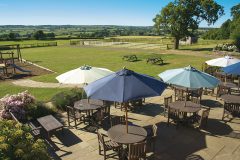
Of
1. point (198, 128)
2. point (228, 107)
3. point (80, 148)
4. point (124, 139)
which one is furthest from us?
point (228, 107)

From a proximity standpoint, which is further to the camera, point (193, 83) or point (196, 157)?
point (193, 83)

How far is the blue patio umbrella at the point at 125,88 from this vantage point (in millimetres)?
7074

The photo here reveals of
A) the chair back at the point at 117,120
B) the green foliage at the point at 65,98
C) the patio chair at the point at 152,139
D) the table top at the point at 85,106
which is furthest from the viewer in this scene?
the green foliage at the point at 65,98

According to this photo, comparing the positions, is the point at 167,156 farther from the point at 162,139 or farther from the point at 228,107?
the point at 228,107

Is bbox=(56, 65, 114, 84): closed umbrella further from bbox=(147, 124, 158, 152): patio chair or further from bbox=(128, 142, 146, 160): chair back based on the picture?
bbox=(128, 142, 146, 160): chair back

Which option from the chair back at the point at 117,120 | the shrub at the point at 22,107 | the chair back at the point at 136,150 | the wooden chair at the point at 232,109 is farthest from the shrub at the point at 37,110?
the wooden chair at the point at 232,109

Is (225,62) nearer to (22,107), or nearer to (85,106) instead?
(85,106)

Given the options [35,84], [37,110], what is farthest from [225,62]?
[35,84]

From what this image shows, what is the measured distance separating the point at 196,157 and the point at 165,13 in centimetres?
3685

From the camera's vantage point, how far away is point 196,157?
25.6ft

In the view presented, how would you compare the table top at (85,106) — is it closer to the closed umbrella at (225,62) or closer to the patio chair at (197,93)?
the patio chair at (197,93)

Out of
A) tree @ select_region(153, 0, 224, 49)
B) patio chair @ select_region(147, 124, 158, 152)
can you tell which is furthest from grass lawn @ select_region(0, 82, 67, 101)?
tree @ select_region(153, 0, 224, 49)

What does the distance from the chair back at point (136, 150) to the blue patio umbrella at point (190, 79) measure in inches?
141

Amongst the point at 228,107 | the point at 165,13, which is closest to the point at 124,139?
the point at 228,107
